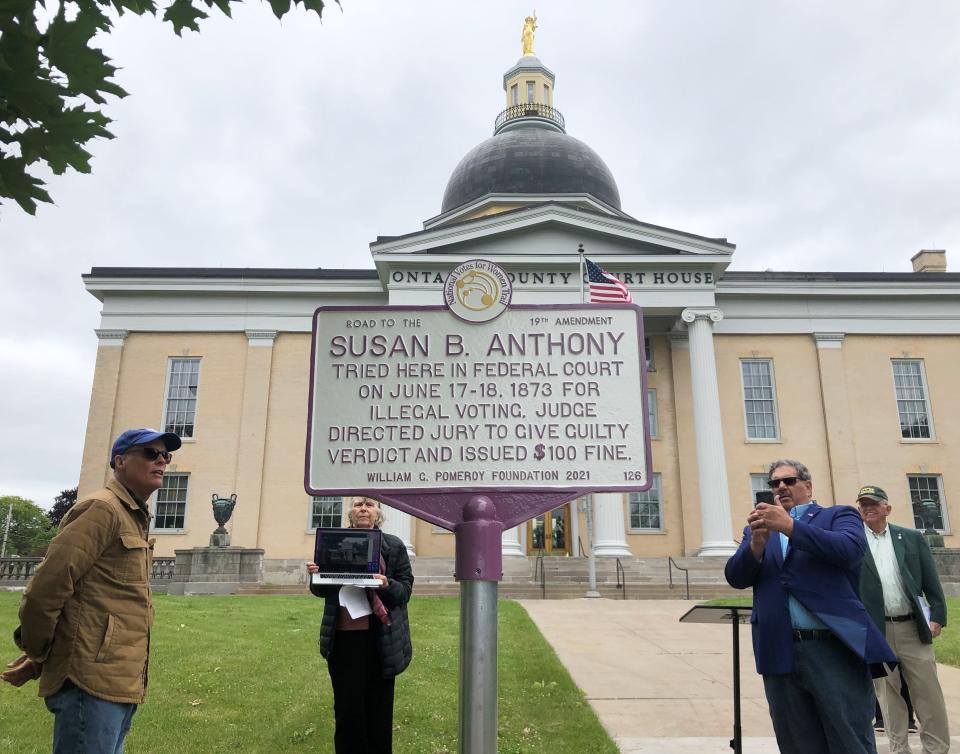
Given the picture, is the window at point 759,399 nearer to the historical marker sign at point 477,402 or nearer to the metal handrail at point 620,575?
the metal handrail at point 620,575

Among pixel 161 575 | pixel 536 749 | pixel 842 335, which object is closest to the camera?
pixel 536 749

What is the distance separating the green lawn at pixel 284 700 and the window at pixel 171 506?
16.3m

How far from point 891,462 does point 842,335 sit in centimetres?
493

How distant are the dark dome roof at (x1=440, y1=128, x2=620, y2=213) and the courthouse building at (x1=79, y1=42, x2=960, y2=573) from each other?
6665mm

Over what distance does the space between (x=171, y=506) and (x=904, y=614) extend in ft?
84.0

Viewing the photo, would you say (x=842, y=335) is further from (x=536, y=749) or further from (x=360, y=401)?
(x=360, y=401)

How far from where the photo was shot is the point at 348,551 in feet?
13.2

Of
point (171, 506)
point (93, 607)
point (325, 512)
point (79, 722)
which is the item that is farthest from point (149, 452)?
point (171, 506)

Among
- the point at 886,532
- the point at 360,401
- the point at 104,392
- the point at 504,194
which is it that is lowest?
the point at 886,532

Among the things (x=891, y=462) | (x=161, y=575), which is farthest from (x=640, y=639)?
(x=891, y=462)

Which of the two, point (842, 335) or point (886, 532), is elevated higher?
point (842, 335)

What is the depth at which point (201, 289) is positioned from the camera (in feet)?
94.9

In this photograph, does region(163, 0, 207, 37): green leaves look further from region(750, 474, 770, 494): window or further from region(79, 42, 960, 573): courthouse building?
region(750, 474, 770, 494): window

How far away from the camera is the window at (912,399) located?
2827cm
